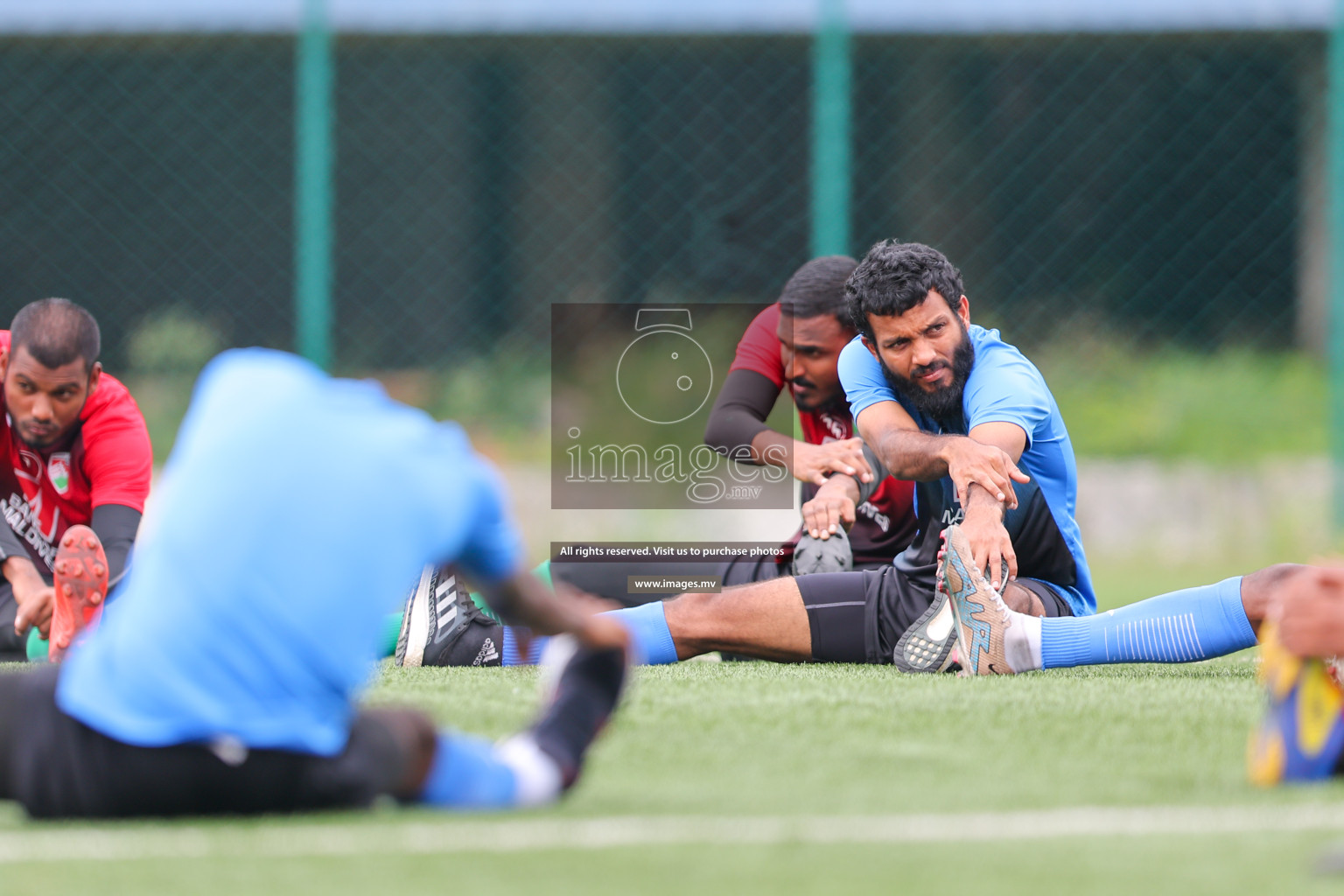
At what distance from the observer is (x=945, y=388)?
3.91m

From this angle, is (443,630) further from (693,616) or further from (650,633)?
(693,616)

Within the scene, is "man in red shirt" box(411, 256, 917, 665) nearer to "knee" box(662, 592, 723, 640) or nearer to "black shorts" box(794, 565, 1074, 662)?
"black shorts" box(794, 565, 1074, 662)

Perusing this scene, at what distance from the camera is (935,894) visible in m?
1.71

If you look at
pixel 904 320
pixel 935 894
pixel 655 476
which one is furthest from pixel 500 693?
pixel 655 476

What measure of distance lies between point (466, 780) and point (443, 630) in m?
1.99

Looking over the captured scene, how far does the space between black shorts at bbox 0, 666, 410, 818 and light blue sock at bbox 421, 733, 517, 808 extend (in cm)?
7

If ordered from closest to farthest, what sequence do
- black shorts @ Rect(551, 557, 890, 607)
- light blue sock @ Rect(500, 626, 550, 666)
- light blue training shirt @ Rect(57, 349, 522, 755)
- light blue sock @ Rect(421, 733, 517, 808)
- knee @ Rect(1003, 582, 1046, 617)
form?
light blue training shirt @ Rect(57, 349, 522, 755) → light blue sock @ Rect(421, 733, 517, 808) → knee @ Rect(1003, 582, 1046, 617) → light blue sock @ Rect(500, 626, 550, 666) → black shorts @ Rect(551, 557, 890, 607)

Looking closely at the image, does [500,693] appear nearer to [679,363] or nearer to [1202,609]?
[1202,609]

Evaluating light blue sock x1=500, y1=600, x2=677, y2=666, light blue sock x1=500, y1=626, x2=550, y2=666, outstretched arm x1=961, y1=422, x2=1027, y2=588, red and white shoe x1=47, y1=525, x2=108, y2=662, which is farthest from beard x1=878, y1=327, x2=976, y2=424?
red and white shoe x1=47, y1=525, x2=108, y2=662

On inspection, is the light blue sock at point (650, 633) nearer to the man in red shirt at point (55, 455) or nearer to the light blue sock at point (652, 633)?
the light blue sock at point (652, 633)

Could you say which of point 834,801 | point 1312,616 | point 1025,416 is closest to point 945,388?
point 1025,416

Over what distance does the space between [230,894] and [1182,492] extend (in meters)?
6.24

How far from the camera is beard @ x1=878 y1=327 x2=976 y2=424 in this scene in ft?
12.8

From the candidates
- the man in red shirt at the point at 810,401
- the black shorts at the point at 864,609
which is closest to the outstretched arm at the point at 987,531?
the black shorts at the point at 864,609
